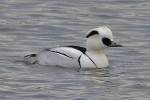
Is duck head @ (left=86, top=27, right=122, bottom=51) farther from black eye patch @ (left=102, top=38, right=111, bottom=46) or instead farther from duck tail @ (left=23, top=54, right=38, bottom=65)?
duck tail @ (left=23, top=54, right=38, bottom=65)

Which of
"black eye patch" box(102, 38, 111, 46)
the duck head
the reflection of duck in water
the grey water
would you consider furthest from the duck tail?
"black eye patch" box(102, 38, 111, 46)

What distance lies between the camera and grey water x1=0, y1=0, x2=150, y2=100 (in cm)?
1585

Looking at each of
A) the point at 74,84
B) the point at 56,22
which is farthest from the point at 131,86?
the point at 56,22

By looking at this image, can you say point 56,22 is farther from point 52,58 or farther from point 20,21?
point 52,58

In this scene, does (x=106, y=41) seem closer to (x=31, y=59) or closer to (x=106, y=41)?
(x=106, y=41)

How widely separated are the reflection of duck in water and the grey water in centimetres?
22

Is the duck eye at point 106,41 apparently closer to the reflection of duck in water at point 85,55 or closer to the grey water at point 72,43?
the reflection of duck in water at point 85,55

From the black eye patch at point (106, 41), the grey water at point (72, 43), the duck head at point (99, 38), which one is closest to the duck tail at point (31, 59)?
the grey water at point (72, 43)

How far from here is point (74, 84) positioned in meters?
16.4

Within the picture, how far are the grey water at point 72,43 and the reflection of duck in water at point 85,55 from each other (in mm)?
215

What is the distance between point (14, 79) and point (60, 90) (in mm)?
1243

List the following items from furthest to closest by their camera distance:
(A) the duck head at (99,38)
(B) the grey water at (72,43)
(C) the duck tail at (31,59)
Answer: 1. (C) the duck tail at (31,59)
2. (A) the duck head at (99,38)
3. (B) the grey water at (72,43)

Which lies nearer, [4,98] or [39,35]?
[4,98]

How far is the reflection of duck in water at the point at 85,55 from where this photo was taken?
18.3 metres
